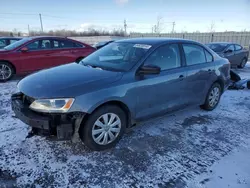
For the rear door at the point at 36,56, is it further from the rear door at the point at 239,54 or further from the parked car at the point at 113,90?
the rear door at the point at 239,54

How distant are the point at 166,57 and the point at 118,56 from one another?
84 centimetres

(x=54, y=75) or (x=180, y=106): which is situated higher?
(x=54, y=75)

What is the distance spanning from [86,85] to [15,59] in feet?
16.6

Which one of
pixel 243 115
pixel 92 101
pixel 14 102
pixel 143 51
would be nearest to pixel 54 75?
pixel 14 102

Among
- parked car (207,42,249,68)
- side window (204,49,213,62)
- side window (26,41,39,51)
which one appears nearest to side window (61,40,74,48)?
side window (26,41,39,51)

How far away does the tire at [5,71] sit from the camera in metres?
6.36

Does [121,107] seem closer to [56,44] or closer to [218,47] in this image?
[56,44]

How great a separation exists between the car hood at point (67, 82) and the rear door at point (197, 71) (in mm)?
1578

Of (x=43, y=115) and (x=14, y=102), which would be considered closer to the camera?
(x=43, y=115)

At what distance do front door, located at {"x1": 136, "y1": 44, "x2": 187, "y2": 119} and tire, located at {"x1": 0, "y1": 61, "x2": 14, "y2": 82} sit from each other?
531 cm

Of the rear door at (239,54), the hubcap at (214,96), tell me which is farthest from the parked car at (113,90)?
the rear door at (239,54)

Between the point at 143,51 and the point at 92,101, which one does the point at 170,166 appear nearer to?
the point at 92,101

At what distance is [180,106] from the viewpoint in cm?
374

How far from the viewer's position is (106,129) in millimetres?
2812
